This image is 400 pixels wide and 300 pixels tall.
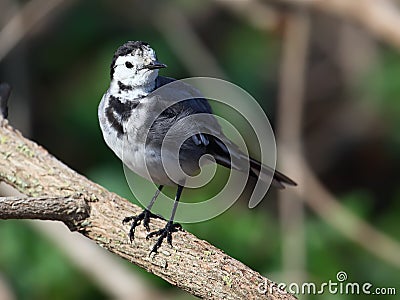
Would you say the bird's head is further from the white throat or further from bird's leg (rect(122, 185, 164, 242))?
bird's leg (rect(122, 185, 164, 242))

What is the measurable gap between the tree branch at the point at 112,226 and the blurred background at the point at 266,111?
1.06 meters

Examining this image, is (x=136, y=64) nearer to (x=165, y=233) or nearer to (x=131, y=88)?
(x=131, y=88)

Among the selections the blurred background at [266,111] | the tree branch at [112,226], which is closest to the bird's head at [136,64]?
the tree branch at [112,226]

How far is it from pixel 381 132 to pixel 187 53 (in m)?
1.19

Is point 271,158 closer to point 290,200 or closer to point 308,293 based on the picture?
point 308,293

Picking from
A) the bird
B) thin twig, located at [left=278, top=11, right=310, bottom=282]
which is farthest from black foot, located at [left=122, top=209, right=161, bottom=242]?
thin twig, located at [left=278, top=11, right=310, bottom=282]

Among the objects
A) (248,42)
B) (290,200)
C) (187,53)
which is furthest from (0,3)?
(290,200)

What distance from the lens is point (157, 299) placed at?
330 centimetres

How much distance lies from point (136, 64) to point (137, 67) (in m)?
0.01

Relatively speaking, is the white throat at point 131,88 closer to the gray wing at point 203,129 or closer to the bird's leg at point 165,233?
the gray wing at point 203,129

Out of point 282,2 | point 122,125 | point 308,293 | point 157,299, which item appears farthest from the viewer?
point 282,2

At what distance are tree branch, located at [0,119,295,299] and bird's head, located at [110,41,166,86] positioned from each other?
0.91 feet

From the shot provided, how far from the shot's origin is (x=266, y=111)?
4727mm

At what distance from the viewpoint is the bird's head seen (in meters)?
2.00
